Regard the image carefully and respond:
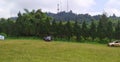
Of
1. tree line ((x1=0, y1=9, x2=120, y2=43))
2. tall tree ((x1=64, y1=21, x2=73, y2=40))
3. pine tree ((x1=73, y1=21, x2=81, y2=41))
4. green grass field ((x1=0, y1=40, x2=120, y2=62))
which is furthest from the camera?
tall tree ((x1=64, y1=21, x2=73, y2=40))

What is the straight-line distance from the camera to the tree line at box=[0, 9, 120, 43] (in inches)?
3137

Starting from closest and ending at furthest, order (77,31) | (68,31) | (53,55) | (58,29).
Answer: (53,55) < (77,31) < (68,31) < (58,29)

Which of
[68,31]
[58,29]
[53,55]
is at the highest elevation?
[58,29]

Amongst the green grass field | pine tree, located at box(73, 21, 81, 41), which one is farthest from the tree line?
the green grass field

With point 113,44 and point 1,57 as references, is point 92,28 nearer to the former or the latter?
point 113,44

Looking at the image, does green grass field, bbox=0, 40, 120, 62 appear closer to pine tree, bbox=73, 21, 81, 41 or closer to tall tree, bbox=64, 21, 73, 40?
pine tree, bbox=73, 21, 81, 41

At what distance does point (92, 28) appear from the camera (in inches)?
3184

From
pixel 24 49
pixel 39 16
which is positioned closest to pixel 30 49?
pixel 24 49

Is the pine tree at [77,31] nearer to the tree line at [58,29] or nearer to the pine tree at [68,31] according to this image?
the tree line at [58,29]

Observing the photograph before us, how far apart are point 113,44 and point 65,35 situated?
1344 inches

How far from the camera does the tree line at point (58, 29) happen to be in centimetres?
7969

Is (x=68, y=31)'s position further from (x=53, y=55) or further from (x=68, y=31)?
(x=53, y=55)

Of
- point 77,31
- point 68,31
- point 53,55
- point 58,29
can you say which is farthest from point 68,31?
point 53,55

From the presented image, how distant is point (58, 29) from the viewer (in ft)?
282
